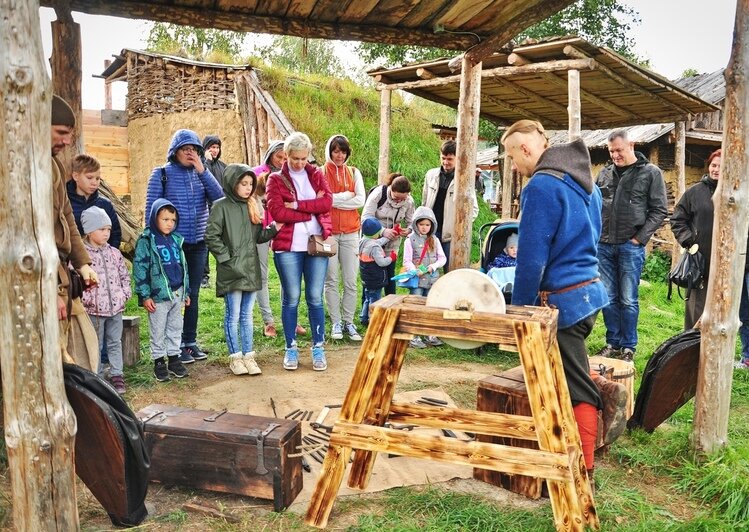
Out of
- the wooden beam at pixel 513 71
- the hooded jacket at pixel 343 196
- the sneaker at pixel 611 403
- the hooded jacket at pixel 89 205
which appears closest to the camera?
the sneaker at pixel 611 403

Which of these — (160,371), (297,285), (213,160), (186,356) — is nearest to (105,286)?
(160,371)

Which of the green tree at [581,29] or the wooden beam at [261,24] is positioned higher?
the green tree at [581,29]

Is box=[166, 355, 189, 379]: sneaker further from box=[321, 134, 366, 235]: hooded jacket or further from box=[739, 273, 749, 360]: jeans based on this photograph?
box=[739, 273, 749, 360]: jeans

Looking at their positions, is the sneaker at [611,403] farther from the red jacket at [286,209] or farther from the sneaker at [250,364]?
the sneaker at [250,364]

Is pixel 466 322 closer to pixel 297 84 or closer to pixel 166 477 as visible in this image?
pixel 166 477

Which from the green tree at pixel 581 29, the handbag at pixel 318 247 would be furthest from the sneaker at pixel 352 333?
the green tree at pixel 581 29

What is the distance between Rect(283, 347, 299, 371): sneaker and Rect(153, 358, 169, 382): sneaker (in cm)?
Answer: 104

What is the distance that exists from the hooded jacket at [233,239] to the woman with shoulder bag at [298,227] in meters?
0.18

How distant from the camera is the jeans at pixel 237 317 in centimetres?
560

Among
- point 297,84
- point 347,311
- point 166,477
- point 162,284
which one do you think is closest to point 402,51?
point 297,84

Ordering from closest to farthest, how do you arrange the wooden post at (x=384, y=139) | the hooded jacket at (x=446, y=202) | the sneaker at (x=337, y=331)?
the sneaker at (x=337, y=331), the hooded jacket at (x=446, y=202), the wooden post at (x=384, y=139)

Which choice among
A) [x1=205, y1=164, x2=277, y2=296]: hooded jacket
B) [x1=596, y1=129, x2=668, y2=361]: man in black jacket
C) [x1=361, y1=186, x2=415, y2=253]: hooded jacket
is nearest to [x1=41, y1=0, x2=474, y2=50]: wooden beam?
[x1=205, y1=164, x2=277, y2=296]: hooded jacket

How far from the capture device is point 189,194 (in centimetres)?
575

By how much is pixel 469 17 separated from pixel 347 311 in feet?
10.6
